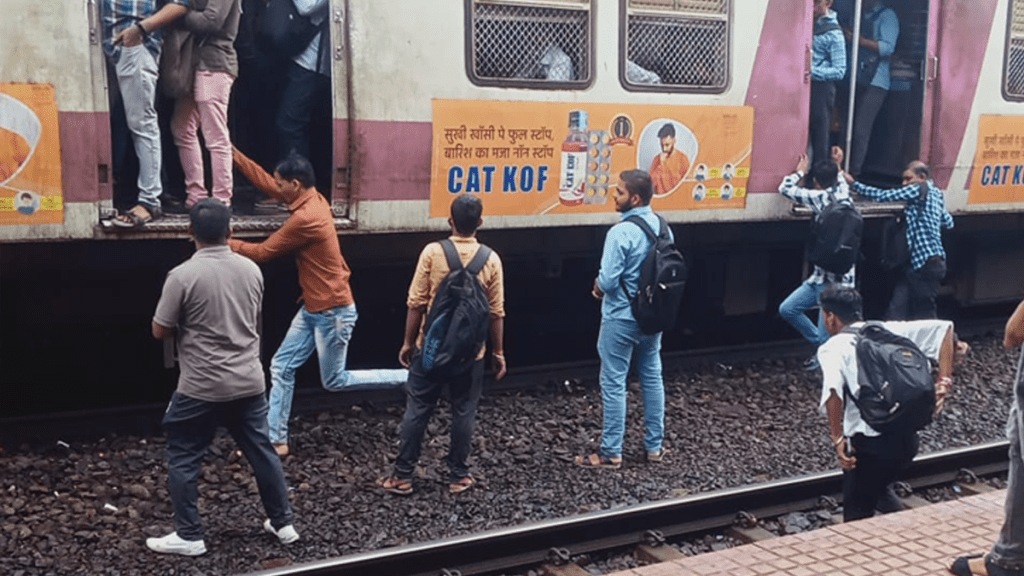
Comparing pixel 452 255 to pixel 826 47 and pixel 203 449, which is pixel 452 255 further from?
pixel 826 47

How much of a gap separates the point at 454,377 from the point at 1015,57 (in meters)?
6.05

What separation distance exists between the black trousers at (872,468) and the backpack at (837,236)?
9.21ft

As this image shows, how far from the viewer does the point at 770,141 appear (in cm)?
809

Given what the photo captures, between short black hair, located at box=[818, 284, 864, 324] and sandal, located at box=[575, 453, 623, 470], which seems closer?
short black hair, located at box=[818, 284, 864, 324]

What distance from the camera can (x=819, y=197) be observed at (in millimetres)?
7992

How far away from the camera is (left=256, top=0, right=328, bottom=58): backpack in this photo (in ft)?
22.0

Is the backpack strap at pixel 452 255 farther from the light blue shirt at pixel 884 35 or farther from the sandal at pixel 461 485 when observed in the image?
the light blue shirt at pixel 884 35

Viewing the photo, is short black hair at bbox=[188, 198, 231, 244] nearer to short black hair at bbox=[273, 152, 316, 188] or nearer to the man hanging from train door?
short black hair at bbox=[273, 152, 316, 188]

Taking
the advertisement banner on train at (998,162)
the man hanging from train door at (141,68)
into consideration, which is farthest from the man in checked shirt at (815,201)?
A: the man hanging from train door at (141,68)

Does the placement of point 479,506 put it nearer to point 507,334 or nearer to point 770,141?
point 507,334

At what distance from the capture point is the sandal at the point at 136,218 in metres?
6.03

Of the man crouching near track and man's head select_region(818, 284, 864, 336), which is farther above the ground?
man's head select_region(818, 284, 864, 336)

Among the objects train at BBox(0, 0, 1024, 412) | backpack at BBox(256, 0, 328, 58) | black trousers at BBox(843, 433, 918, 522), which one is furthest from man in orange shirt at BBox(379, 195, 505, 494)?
black trousers at BBox(843, 433, 918, 522)

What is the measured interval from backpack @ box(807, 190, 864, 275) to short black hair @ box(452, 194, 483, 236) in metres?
3.20
